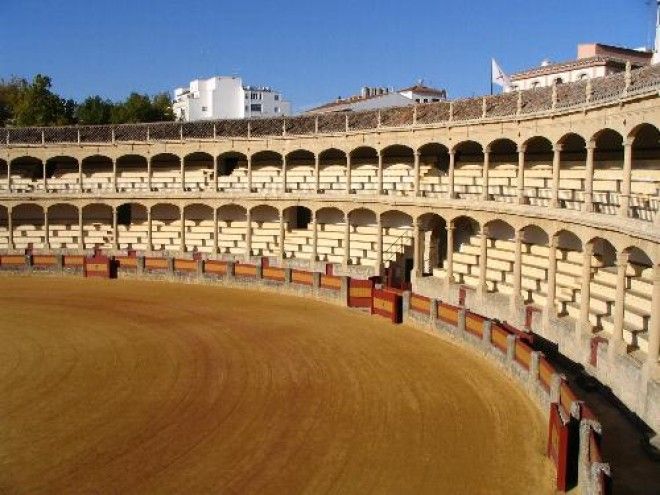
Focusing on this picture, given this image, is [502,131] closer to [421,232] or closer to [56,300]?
[421,232]

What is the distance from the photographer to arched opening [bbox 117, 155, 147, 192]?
4466 centimetres

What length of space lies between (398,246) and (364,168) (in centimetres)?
591

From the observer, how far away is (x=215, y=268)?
3591 cm

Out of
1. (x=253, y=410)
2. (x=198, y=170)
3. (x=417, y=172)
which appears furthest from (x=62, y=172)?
(x=253, y=410)

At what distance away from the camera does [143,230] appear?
146ft

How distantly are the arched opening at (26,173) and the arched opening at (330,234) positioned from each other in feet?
62.5

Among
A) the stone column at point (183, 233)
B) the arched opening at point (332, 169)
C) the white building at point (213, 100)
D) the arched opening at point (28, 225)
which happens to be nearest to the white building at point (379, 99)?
the arched opening at point (332, 169)

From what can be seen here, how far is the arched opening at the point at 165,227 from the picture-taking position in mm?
43938

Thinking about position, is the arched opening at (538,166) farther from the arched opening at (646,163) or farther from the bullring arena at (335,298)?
the arched opening at (646,163)

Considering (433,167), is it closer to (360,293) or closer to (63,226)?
(360,293)

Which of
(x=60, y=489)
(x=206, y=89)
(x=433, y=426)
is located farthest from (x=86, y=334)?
(x=206, y=89)

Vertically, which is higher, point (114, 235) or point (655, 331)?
point (114, 235)

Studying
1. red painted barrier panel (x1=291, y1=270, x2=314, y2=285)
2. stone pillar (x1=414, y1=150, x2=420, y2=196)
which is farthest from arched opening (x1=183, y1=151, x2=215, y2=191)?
stone pillar (x1=414, y1=150, x2=420, y2=196)

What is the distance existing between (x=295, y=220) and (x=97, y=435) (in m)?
27.2
